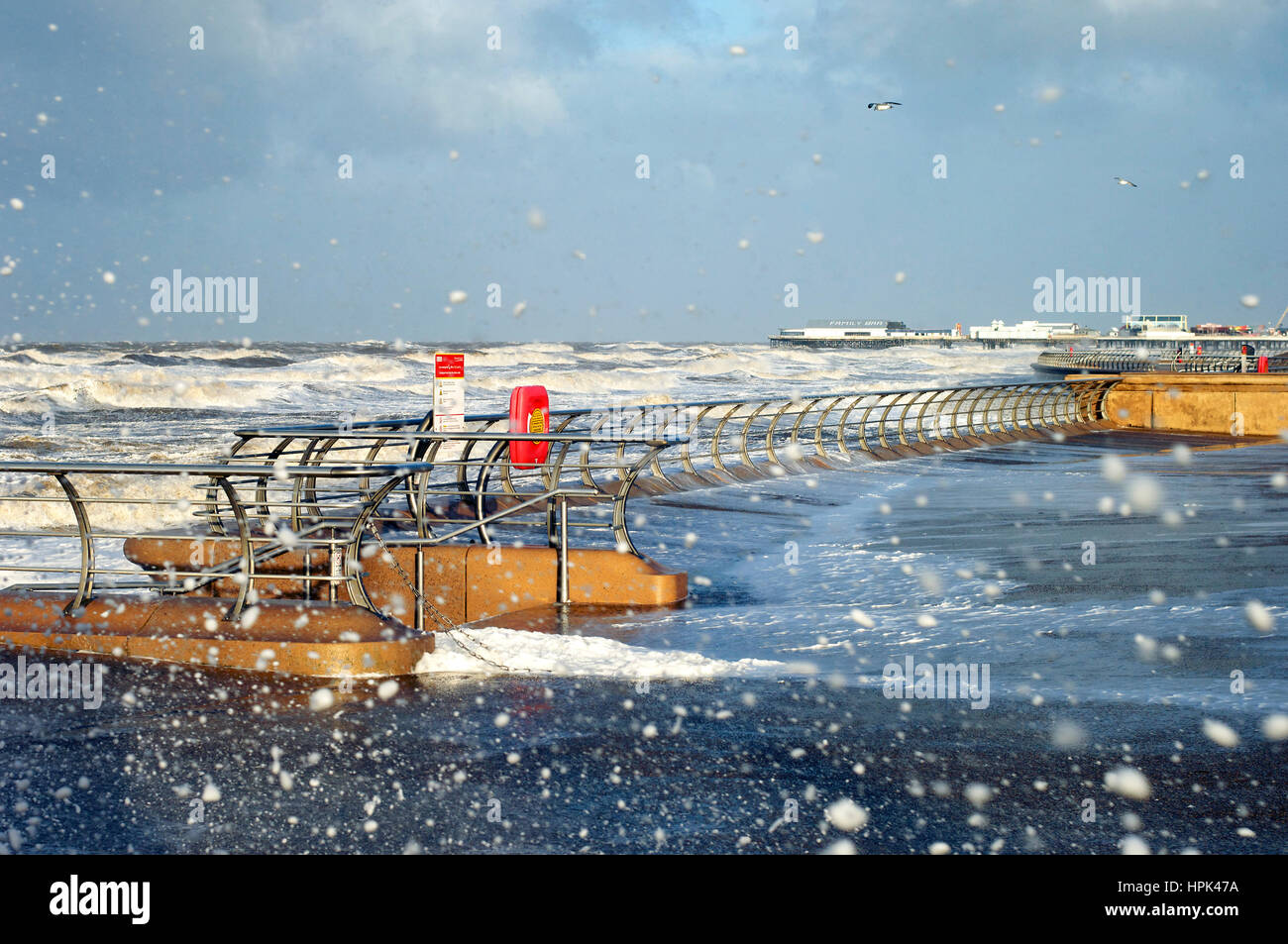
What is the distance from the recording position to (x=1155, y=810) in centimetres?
504

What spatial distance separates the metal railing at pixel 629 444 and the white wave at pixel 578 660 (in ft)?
4.55

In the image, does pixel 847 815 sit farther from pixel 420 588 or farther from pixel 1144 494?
pixel 1144 494

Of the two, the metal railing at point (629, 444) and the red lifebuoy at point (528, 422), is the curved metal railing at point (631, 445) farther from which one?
the red lifebuoy at point (528, 422)

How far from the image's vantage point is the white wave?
24.2 ft

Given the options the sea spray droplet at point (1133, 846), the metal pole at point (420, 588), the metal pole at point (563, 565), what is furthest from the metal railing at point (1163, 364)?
the sea spray droplet at point (1133, 846)

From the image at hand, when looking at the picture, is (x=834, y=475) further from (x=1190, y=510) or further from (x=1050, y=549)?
(x=1050, y=549)

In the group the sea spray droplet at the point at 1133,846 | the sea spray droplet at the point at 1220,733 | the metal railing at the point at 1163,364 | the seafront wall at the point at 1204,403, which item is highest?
the metal railing at the point at 1163,364

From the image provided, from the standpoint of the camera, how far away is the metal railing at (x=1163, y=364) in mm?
45456

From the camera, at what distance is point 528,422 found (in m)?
11.9

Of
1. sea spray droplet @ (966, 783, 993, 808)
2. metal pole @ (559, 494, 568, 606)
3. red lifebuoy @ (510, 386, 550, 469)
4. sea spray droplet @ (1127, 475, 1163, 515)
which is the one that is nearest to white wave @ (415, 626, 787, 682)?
metal pole @ (559, 494, 568, 606)

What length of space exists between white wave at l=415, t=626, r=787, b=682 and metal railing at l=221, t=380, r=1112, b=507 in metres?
1.39

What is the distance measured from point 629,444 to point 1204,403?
23.9 m

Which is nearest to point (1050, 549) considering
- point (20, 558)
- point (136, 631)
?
point (136, 631)

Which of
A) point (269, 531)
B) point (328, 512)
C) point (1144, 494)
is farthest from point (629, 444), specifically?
point (1144, 494)
